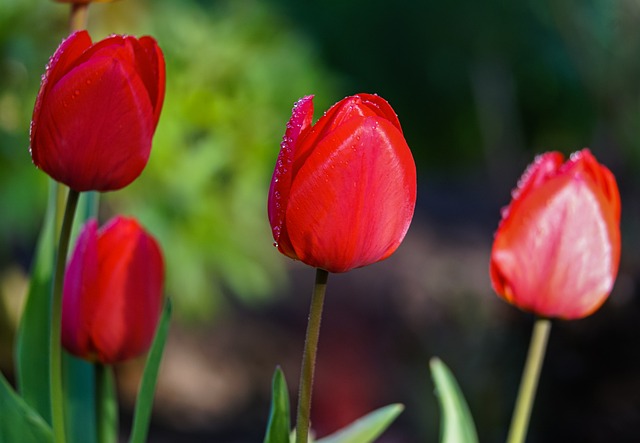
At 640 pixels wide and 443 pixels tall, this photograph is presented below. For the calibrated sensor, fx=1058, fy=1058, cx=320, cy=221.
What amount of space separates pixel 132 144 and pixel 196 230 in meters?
2.03

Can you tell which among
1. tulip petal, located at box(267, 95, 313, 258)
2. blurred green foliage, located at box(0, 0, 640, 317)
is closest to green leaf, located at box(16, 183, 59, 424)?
tulip petal, located at box(267, 95, 313, 258)

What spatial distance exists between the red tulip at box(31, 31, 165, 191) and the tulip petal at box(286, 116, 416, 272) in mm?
98

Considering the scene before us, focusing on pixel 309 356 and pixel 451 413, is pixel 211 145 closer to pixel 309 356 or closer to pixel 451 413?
pixel 451 413

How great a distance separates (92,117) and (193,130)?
6.83ft

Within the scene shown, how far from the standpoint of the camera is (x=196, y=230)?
2561 mm

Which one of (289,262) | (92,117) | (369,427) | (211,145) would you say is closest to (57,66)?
(92,117)

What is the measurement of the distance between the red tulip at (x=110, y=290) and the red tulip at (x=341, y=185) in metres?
0.18

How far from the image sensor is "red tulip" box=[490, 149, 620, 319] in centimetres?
60

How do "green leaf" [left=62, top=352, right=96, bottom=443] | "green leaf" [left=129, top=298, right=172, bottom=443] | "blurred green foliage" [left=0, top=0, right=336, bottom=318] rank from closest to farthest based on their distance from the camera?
"green leaf" [left=129, top=298, right=172, bottom=443]
"green leaf" [left=62, top=352, right=96, bottom=443]
"blurred green foliage" [left=0, top=0, right=336, bottom=318]

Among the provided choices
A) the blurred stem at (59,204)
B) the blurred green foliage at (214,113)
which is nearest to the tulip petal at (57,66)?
the blurred stem at (59,204)

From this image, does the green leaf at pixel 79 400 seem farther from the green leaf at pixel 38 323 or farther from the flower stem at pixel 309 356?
the flower stem at pixel 309 356

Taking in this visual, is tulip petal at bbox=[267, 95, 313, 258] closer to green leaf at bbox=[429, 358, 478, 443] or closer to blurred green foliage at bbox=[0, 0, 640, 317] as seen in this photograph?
green leaf at bbox=[429, 358, 478, 443]

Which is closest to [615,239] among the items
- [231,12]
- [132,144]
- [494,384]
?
[132,144]

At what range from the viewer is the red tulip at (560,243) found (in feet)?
1.97
